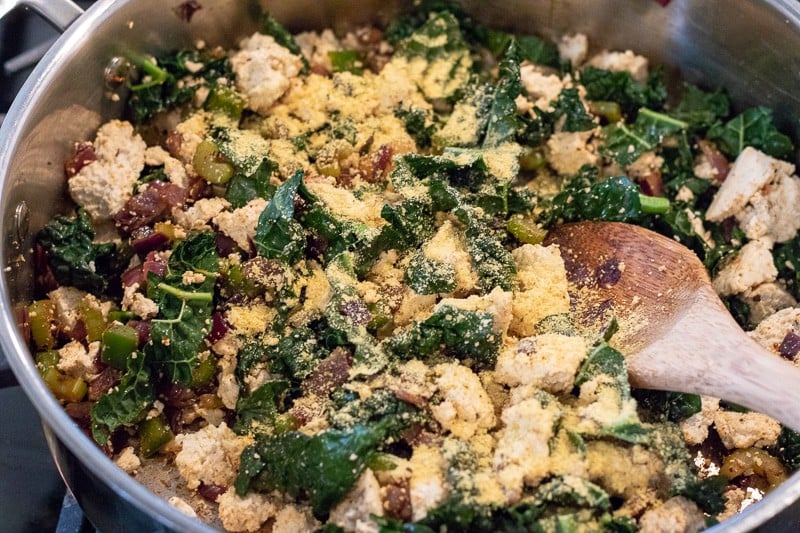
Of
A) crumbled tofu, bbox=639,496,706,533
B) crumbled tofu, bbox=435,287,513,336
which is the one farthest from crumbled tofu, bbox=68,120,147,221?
crumbled tofu, bbox=639,496,706,533

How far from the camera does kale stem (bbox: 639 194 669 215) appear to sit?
3.61 m

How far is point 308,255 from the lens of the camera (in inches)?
134

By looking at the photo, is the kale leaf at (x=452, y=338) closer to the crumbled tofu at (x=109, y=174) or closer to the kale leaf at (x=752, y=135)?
the crumbled tofu at (x=109, y=174)

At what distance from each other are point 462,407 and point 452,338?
0.29 m

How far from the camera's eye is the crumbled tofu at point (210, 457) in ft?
9.75

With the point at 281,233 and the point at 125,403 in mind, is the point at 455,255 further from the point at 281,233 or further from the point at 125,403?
the point at 125,403

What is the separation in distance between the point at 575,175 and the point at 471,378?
1.35m

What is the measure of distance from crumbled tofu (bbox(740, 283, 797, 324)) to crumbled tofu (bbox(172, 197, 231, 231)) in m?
2.39

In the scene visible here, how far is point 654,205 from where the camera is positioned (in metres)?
3.61

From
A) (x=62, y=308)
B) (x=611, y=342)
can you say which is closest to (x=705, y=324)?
(x=611, y=342)

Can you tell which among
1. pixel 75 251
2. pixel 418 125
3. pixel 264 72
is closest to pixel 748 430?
pixel 418 125

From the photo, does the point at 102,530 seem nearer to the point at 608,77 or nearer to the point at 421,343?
the point at 421,343

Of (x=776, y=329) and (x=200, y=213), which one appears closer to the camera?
(x=776, y=329)

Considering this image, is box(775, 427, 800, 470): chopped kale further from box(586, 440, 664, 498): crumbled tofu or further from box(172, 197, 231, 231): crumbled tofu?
box(172, 197, 231, 231): crumbled tofu
